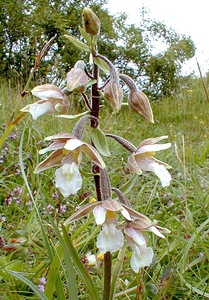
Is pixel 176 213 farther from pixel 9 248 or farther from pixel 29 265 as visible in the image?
pixel 9 248

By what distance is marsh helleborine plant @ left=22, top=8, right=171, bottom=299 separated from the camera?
104 centimetres

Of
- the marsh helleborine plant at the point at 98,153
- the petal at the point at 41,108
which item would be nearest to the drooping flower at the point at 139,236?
the marsh helleborine plant at the point at 98,153

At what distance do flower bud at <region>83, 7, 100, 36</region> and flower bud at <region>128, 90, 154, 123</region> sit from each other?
189 mm

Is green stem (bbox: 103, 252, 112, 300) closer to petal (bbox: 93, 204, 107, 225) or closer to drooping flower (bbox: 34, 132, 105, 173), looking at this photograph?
petal (bbox: 93, 204, 107, 225)

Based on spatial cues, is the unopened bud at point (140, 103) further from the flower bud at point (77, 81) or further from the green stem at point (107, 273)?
the green stem at point (107, 273)

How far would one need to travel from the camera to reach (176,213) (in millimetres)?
2168

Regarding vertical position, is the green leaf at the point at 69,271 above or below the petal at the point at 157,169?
below

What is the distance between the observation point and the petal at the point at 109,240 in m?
1.04

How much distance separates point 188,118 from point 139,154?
498 centimetres

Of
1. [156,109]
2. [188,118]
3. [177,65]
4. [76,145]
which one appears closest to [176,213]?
[76,145]

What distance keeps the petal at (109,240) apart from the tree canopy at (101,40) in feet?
33.9

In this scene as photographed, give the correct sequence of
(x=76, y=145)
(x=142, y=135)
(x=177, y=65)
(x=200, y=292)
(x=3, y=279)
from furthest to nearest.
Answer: (x=177, y=65) → (x=142, y=135) → (x=3, y=279) → (x=200, y=292) → (x=76, y=145)

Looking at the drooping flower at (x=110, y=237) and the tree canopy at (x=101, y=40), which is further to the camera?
the tree canopy at (x=101, y=40)

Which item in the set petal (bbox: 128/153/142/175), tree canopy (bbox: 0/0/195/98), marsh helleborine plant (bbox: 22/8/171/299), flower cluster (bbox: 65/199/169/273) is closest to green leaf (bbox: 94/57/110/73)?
marsh helleborine plant (bbox: 22/8/171/299)
